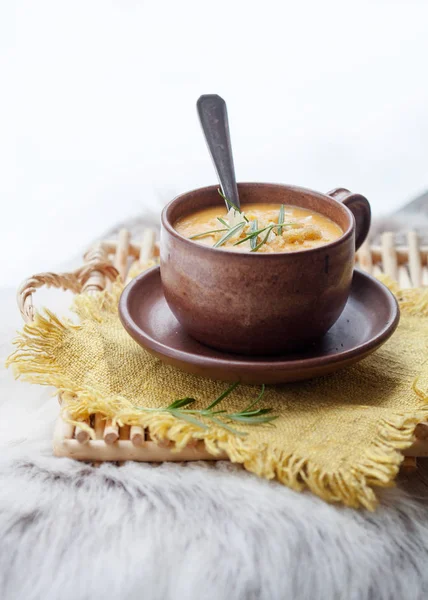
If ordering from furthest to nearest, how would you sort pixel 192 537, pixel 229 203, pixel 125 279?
1. pixel 125 279
2. pixel 229 203
3. pixel 192 537

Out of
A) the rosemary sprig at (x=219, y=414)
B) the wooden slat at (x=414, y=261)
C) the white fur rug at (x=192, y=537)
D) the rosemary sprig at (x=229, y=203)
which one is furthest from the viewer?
the wooden slat at (x=414, y=261)

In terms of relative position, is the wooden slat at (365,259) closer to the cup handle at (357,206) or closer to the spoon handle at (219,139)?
the cup handle at (357,206)

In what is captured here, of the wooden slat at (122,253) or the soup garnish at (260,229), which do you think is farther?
the wooden slat at (122,253)

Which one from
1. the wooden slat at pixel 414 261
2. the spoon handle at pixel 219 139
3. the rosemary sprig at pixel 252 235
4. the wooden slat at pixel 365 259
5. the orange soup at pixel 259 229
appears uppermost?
the spoon handle at pixel 219 139

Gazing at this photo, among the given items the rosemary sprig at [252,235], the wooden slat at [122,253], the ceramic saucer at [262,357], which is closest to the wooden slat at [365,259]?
the ceramic saucer at [262,357]

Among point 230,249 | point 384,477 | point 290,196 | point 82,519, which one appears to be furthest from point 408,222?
point 82,519

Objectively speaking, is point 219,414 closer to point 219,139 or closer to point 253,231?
point 253,231

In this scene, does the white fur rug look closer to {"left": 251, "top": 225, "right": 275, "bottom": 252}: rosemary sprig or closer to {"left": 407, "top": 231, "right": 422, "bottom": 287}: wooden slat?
{"left": 251, "top": 225, "right": 275, "bottom": 252}: rosemary sprig

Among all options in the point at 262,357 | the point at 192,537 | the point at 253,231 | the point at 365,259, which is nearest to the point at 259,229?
the point at 253,231
